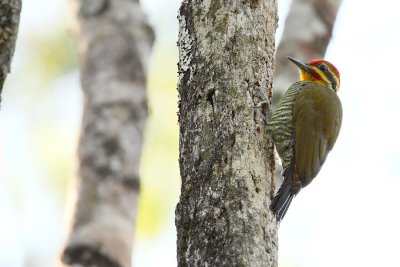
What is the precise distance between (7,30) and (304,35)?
2.80m

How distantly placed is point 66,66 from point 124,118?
412 centimetres

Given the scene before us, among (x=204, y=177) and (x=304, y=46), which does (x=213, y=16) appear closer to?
(x=204, y=177)

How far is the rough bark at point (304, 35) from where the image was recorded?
13.9 feet

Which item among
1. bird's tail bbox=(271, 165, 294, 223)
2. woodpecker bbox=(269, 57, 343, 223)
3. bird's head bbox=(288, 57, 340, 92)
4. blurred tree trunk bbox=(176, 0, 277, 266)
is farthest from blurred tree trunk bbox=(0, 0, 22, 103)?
bird's head bbox=(288, 57, 340, 92)

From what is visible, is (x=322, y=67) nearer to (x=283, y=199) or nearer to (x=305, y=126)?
(x=305, y=126)

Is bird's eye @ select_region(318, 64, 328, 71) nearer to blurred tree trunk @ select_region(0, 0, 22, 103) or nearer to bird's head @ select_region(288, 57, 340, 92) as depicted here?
bird's head @ select_region(288, 57, 340, 92)

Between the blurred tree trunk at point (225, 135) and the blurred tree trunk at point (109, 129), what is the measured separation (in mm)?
626

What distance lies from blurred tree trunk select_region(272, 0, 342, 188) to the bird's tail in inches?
27.3

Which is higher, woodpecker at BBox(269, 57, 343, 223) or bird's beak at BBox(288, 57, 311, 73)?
bird's beak at BBox(288, 57, 311, 73)

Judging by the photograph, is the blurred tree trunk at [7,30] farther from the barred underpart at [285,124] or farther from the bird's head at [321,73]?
the bird's head at [321,73]

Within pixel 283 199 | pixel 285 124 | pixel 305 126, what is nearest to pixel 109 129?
pixel 285 124

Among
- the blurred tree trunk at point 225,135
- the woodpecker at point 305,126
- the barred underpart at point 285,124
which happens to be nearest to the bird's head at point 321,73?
the woodpecker at point 305,126

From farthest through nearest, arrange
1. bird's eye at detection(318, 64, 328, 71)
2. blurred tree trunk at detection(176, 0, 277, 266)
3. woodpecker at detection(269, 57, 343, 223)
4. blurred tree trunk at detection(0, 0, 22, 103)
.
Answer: bird's eye at detection(318, 64, 328, 71) → woodpecker at detection(269, 57, 343, 223) → blurred tree trunk at detection(176, 0, 277, 266) → blurred tree trunk at detection(0, 0, 22, 103)

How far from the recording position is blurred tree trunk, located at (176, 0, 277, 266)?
2.51m
